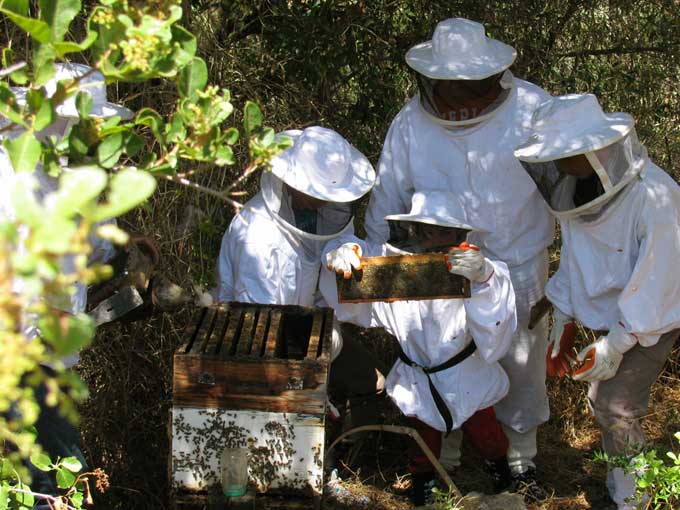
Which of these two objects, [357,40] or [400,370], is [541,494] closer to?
[400,370]

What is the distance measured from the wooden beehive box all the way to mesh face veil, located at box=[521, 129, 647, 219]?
3.50 ft

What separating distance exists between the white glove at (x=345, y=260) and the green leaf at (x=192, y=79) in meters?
1.62

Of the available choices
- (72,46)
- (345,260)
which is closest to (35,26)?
(72,46)

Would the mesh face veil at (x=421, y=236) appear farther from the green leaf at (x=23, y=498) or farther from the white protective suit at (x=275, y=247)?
the green leaf at (x=23, y=498)

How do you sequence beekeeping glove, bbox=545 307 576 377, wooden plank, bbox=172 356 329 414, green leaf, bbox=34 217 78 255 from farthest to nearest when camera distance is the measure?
beekeeping glove, bbox=545 307 576 377, wooden plank, bbox=172 356 329 414, green leaf, bbox=34 217 78 255

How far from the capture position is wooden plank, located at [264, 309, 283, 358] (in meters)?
2.92

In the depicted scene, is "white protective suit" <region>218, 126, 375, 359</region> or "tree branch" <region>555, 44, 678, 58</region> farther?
"tree branch" <region>555, 44, 678, 58</region>

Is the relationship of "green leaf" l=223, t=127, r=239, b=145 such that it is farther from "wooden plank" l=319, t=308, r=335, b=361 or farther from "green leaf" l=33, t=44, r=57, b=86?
"wooden plank" l=319, t=308, r=335, b=361

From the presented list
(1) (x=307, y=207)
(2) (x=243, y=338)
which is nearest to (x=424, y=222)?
(1) (x=307, y=207)

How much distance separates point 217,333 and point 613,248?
1444 mm

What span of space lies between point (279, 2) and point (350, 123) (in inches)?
27.9

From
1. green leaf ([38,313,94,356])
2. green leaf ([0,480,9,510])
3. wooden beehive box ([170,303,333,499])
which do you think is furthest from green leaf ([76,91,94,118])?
wooden beehive box ([170,303,333,499])

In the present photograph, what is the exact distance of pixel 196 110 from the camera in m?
1.63

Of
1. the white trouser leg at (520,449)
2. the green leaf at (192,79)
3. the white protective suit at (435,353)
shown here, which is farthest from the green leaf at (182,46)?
the white trouser leg at (520,449)
